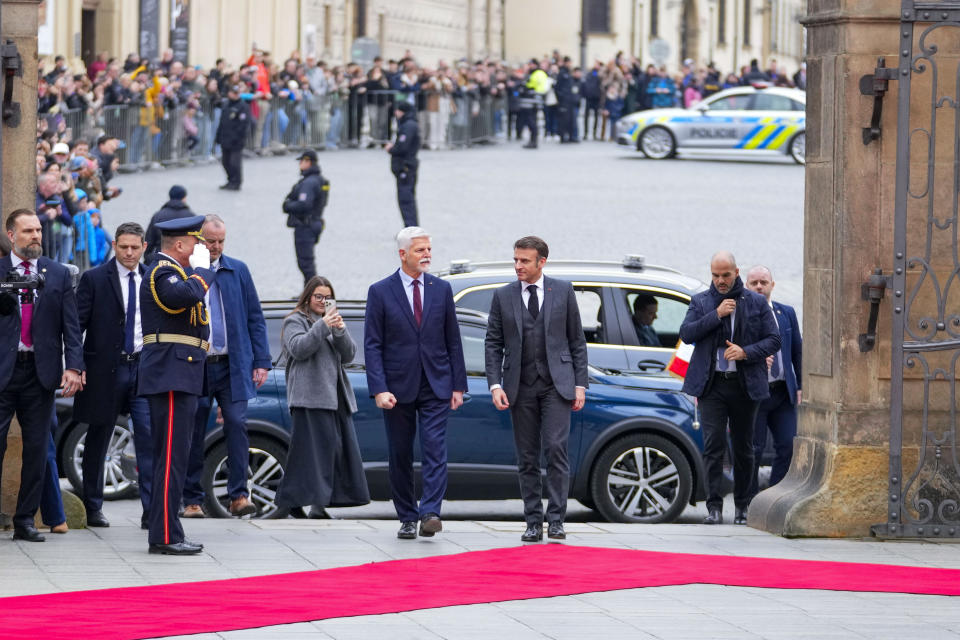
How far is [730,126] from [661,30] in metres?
50.5

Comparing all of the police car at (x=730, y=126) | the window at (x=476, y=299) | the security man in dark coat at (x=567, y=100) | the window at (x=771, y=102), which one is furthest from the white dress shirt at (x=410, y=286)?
the security man in dark coat at (x=567, y=100)

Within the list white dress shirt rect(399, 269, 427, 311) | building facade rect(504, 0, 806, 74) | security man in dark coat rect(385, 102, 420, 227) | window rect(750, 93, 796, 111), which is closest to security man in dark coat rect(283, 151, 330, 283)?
security man in dark coat rect(385, 102, 420, 227)

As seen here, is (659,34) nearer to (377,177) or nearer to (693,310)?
(377,177)

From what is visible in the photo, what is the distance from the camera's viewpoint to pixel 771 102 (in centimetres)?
3791

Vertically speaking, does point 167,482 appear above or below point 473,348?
below

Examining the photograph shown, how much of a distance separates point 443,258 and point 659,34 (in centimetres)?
6598

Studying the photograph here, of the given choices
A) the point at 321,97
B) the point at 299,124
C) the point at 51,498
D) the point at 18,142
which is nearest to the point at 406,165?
the point at 299,124

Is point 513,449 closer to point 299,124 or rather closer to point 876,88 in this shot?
point 876,88

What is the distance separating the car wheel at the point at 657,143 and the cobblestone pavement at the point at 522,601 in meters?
28.9

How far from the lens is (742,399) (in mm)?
12242

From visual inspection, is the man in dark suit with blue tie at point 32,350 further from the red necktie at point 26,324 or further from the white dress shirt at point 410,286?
the white dress shirt at point 410,286

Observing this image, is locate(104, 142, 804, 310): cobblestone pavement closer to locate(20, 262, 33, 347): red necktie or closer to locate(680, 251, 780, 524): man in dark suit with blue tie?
locate(680, 251, 780, 524): man in dark suit with blue tie

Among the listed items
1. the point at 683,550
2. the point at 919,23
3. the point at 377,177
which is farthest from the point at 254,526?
the point at 377,177

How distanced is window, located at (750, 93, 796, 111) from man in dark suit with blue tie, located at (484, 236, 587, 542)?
27.7m
